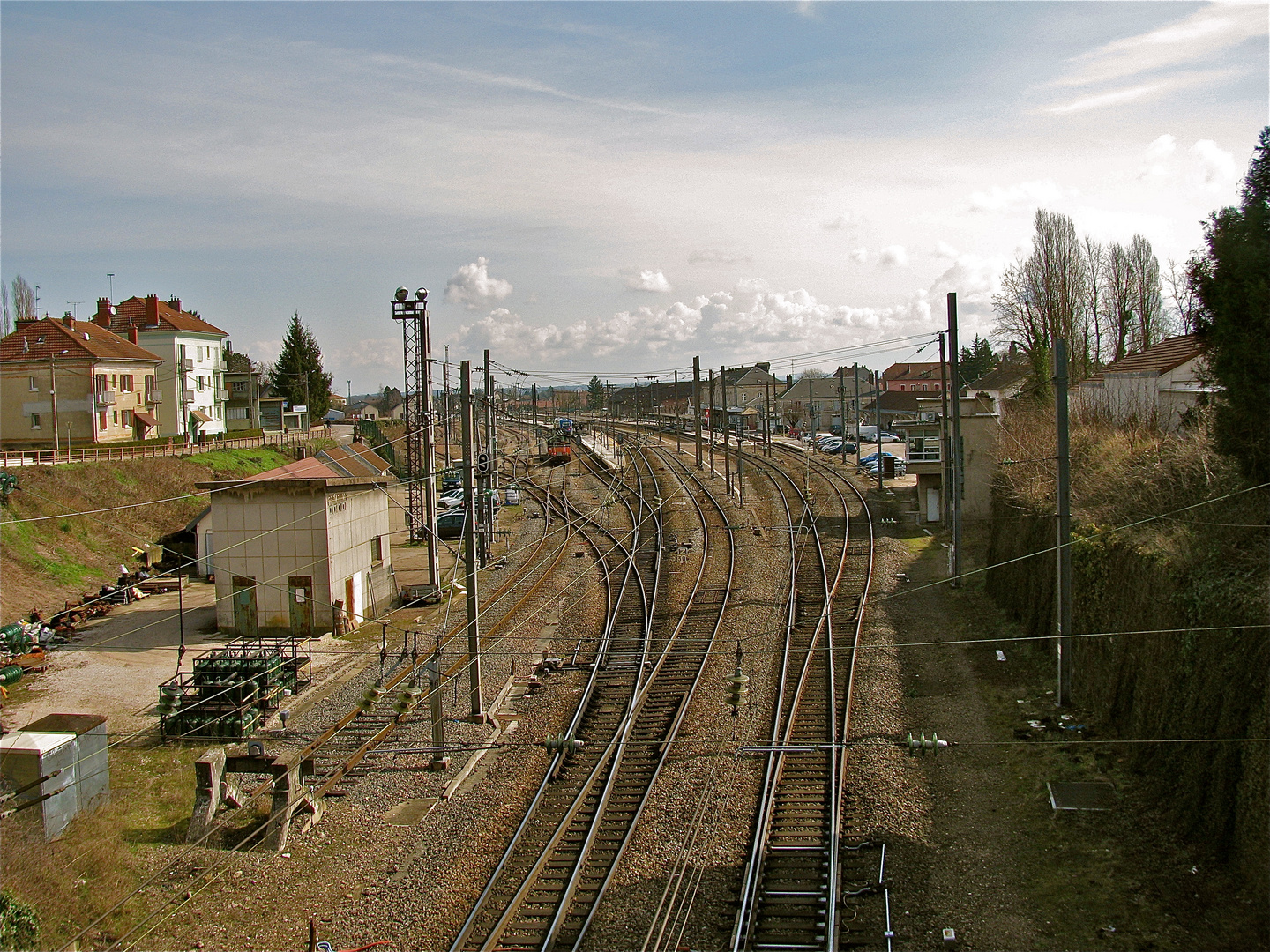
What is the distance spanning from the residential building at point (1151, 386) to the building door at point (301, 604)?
18458 mm

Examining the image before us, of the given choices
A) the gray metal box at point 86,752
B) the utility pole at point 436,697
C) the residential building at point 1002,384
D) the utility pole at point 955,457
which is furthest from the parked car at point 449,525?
the residential building at point 1002,384

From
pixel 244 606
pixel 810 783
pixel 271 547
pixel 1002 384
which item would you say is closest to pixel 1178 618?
pixel 810 783

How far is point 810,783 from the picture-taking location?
38.4 ft

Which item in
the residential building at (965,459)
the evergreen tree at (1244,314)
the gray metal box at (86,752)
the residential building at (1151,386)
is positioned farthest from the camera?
the residential building at (965,459)

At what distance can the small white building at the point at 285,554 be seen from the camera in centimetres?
2005

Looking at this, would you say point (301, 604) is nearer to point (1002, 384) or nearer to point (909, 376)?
point (1002, 384)

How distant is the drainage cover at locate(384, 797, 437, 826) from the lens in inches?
444

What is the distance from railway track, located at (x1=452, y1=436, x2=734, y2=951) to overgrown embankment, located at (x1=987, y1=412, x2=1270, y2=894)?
603 cm

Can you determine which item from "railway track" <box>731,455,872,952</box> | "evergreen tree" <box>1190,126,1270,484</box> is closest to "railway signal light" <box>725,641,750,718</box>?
"railway track" <box>731,455,872,952</box>

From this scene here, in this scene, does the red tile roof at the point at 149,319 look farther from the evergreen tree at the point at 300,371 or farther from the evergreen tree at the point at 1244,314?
the evergreen tree at the point at 1244,314

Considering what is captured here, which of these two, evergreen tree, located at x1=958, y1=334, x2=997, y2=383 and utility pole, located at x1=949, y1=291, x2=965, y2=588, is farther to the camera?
evergreen tree, located at x1=958, y1=334, x2=997, y2=383

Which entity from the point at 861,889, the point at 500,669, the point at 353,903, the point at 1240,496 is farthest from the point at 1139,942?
the point at 500,669

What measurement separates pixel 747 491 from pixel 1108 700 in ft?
72.8

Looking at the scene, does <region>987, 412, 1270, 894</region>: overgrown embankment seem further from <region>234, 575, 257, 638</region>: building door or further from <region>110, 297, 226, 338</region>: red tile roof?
<region>110, 297, 226, 338</region>: red tile roof
